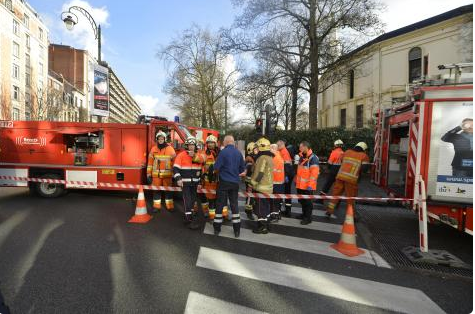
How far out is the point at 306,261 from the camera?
15.0 feet

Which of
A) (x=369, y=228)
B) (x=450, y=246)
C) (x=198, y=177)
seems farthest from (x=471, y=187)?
(x=198, y=177)

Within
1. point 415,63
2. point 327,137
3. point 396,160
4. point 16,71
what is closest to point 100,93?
point 396,160

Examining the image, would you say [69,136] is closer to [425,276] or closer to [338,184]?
[338,184]

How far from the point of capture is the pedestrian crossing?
338 cm

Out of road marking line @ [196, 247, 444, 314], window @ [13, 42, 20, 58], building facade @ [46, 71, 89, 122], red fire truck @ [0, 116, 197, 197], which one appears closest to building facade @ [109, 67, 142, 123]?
building facade @ [46, 71, 89, 122]

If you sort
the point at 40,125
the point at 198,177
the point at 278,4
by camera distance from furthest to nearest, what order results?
the point at 278,4
the point at 40,125
the point at 198,177

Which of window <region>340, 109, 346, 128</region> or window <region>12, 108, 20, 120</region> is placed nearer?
window <region>340, 109, 346, 128</region>

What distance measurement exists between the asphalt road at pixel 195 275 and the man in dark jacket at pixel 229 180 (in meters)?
0.31

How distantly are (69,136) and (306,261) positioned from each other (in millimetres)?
7495

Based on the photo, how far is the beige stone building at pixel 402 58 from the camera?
23719 millimetres

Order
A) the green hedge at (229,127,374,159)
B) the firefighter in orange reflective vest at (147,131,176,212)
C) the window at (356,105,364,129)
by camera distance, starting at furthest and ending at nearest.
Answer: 1. the window at (356,105,364,129)
2. the green hedge at (229,127,374,159)
3. the firefighter in orange reflective vest at (147,131,176,212)

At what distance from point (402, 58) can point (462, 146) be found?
27582mm

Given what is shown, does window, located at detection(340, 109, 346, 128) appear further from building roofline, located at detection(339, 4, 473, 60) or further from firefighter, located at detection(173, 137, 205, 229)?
firefighter, located at detection(173, 137, 205, 229)

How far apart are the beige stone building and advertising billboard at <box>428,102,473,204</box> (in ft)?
54.2
